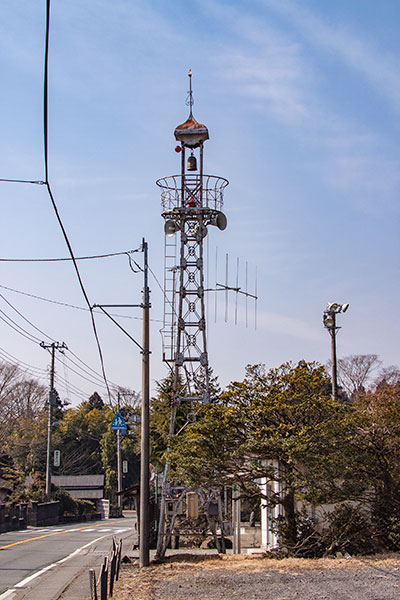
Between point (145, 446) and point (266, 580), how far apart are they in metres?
5.07

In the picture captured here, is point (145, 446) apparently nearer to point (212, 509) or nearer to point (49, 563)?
point (212, 509)

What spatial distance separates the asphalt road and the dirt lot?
1425 mm

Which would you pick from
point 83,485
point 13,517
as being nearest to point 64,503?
point 13,517

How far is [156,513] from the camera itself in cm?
2941

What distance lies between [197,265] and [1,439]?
45001mm

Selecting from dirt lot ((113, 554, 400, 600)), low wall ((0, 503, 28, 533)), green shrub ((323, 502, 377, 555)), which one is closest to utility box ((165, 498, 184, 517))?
dirt lot ((113, 554, 400, 600))

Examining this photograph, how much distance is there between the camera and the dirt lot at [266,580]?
14.1m

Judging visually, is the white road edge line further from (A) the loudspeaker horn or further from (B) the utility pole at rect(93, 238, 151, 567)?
(A) the loudspeaker horn

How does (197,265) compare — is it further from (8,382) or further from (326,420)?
(8,382)

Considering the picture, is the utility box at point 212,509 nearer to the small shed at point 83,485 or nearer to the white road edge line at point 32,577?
the white road edge line at point 32,577

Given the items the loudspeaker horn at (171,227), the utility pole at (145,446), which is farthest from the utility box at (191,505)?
the loudspeaker horn at (171,227)

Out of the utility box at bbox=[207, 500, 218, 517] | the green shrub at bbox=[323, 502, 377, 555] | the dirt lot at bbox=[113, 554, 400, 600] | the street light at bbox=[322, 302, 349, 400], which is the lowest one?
the dirt lot at bbox=[113, 554, 400, 600]

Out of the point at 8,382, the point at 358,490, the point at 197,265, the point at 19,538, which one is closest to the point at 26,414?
the point at 8,382

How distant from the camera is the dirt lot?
14.1m
